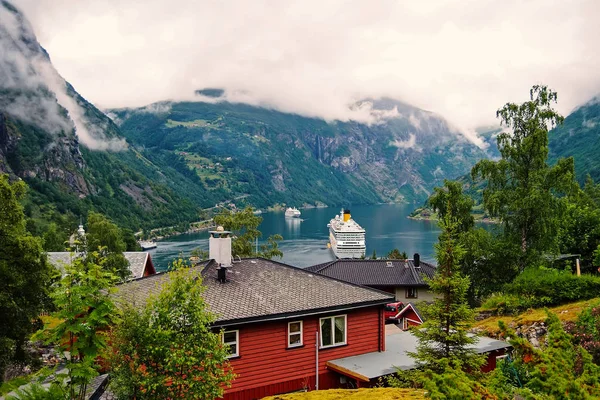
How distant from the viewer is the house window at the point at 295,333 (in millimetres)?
19402

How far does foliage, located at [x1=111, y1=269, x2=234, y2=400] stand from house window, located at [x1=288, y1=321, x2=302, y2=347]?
744 centimetres

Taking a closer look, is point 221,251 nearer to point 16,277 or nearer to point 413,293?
point 16,277

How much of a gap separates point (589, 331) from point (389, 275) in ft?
127

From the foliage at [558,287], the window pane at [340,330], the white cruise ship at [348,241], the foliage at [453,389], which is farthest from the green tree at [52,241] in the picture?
the white cruise ship at [348,241]

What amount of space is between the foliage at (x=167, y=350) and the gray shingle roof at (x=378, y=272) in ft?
131

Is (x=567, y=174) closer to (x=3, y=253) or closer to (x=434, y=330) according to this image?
(x=434, y=330)

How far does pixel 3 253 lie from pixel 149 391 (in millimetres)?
9253

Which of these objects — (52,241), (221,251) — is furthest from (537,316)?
(52,241)

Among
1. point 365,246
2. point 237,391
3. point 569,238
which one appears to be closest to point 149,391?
point 237,391

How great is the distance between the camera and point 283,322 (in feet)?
63.0

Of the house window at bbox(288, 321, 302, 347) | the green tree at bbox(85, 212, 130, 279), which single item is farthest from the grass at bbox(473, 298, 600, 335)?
the green tree at bbox(85, 212, 130, 279)

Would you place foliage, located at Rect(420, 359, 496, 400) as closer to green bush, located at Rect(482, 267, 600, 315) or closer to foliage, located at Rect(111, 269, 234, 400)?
foliage, located at Rect(111, 269, 234, 400)

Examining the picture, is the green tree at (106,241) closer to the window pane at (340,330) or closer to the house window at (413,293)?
the house window at (413,293)

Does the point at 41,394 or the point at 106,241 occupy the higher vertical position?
the point at 106,241
